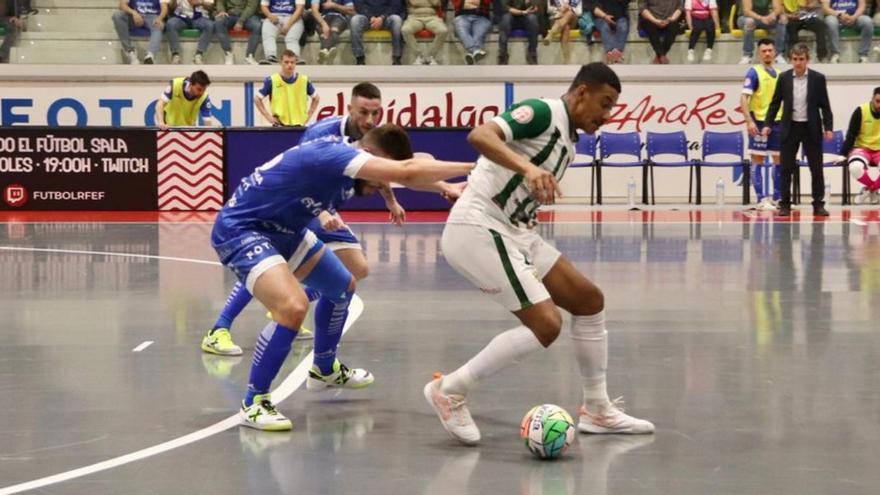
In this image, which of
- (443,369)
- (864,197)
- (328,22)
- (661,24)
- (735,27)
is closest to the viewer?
(443,369)

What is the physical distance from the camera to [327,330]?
25.6 feet

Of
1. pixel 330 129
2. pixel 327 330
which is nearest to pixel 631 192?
pixel 330 129

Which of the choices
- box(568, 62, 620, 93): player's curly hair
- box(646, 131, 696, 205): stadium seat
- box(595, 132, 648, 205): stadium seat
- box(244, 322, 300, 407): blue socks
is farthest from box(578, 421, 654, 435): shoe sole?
box(646, 131, 696, 205): stadium seat

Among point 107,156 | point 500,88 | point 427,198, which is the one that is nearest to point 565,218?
point 427,198

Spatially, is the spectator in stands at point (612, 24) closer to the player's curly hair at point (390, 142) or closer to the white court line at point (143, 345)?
the white court line at point (143, 345)

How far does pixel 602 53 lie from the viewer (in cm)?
2452

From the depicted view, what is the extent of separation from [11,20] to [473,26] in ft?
26.9

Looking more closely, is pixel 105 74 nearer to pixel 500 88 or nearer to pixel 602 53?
pixel 500 88

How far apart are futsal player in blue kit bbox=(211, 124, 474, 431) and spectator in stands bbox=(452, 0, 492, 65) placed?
16835 millimetres

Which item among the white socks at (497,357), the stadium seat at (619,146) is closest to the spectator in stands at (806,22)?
the stadium seat at (619,146)

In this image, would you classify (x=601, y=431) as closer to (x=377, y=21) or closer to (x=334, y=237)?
(x=334, y=237)

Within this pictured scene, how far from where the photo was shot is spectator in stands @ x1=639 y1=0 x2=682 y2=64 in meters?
23.8

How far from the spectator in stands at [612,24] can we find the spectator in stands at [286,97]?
6484mm

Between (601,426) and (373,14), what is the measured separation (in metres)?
18.5
